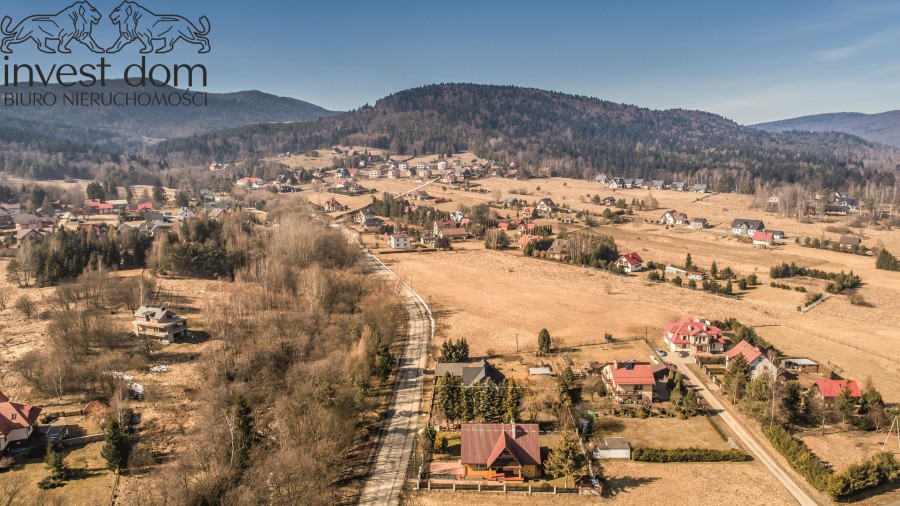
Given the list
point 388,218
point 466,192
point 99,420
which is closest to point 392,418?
point 99,420

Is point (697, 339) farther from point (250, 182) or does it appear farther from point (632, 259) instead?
point (250, 182)

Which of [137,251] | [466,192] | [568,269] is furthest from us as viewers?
[466,192]

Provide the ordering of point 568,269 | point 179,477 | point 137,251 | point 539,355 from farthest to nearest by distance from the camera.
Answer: point 568,269 < point 137,251 < point 539,355 < point 179,477

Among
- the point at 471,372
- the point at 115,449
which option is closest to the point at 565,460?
the point at 471,372

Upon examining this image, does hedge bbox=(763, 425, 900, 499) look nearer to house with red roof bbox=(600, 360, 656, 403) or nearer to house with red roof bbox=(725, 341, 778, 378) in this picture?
house with red roof bbox=(600, 360, 656, 403)

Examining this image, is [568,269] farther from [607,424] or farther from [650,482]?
[650,482]
